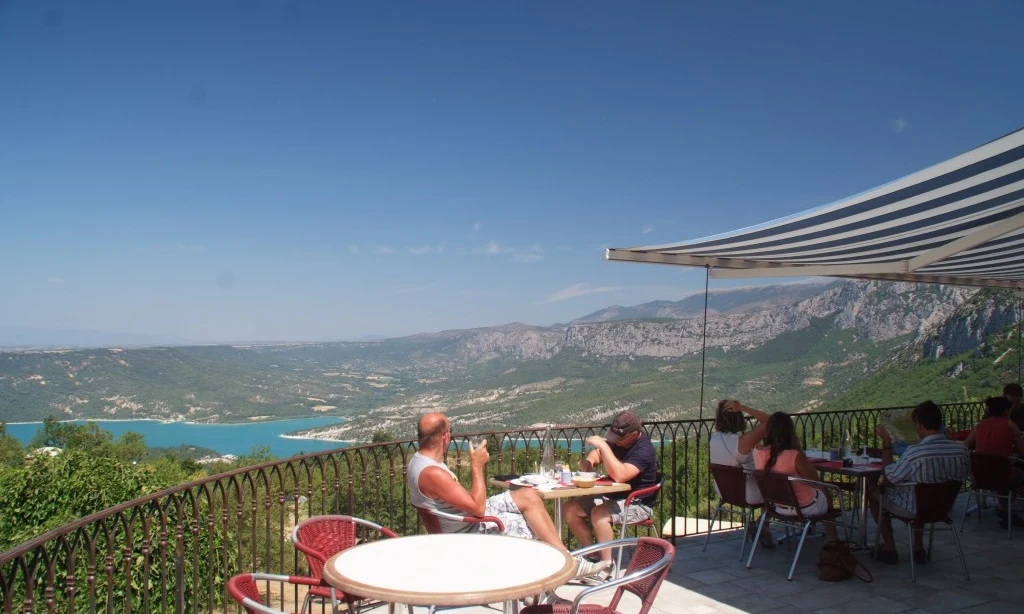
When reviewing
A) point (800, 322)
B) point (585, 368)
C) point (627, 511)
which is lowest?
point (585, 368)

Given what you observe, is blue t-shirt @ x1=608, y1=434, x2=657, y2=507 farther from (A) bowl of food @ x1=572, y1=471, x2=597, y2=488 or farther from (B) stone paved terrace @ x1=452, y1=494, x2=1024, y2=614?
(B) stone paved terrace @ x1=452, y1=494, x2=1024, y2=614

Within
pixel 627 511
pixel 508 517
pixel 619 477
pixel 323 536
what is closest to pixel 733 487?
pixel 627 511

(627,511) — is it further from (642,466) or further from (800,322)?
(800,322)

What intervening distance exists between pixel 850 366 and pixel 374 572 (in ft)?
202

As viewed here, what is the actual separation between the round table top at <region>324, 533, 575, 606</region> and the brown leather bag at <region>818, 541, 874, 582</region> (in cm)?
280

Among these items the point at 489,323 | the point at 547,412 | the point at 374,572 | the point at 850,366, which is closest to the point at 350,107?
the point at 547,412

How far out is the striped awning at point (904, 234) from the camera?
3.88m

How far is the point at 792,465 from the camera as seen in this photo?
4.91 metres

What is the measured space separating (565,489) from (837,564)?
184 cm

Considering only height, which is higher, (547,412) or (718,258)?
(718,258)

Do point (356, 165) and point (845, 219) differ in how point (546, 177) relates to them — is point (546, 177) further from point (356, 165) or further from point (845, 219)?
point (845, 219)

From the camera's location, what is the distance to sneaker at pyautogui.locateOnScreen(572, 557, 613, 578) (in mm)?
4528

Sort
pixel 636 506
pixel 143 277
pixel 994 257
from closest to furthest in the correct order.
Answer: pixel 636 506 → pixel 994 257 → pixel 143 277

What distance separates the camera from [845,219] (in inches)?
194
